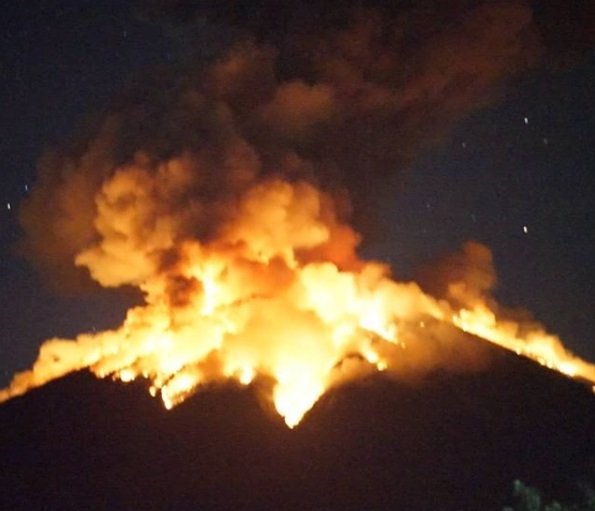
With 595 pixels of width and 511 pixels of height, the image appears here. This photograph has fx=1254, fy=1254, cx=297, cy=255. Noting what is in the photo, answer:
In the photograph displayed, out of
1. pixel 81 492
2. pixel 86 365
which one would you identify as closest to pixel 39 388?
pixel 86 365

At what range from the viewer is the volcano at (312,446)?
1332 inches

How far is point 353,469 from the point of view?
1364 inches

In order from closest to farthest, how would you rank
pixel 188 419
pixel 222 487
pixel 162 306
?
pixel 222 487
pixel 188 419
pixel 162 306

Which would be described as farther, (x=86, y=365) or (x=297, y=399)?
(x=86, y=365)

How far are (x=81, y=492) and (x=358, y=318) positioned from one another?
1051 cm

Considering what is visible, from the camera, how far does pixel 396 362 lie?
39250 millimetres

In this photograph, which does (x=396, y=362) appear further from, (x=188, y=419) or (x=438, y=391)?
(x=188, y=419)

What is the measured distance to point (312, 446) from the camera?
35.2 m

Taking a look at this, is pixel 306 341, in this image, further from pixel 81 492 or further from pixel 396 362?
pixel 81 492

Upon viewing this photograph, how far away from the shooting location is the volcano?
3384 centimetres

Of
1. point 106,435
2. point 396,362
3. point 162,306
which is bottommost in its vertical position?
point 396,362

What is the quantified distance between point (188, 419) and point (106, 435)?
2859 mm

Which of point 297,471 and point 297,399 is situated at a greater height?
point 297,399

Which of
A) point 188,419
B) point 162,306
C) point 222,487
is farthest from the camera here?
point 162,306
